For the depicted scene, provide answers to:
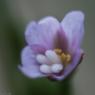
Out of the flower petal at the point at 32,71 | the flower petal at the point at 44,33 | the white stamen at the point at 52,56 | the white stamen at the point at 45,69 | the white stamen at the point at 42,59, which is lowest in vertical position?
the flower petal at the point at 32,71

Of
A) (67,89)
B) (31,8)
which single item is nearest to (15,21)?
(31,8)

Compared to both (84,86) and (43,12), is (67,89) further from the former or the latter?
(43,12)

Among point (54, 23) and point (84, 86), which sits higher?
point (54, 23)

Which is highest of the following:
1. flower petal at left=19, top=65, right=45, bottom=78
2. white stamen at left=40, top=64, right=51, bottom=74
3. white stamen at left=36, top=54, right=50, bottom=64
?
white stamen at left=36, top=54, right=50, bottom=64

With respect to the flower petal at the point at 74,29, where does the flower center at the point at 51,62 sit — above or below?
below
